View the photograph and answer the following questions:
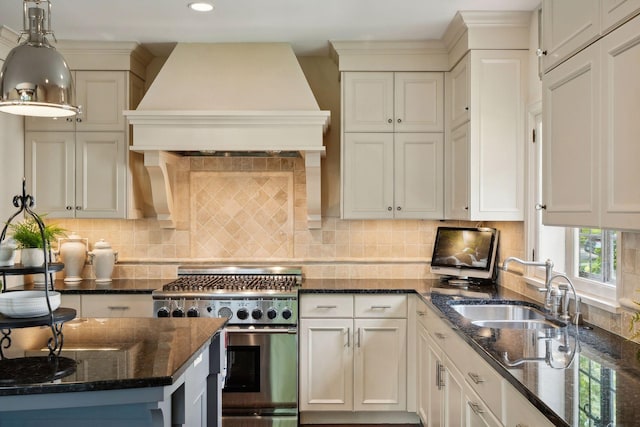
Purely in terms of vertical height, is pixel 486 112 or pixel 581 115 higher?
pixel 486 112

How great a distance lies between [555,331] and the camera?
245 cm

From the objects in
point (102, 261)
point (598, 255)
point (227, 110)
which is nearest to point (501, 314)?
point (598, 255)

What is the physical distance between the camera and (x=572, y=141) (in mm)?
2035

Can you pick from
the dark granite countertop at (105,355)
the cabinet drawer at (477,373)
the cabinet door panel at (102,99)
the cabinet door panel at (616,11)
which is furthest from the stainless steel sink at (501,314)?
the cabinet door panel at (102,99)

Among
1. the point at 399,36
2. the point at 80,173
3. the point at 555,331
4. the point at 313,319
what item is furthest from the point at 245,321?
the point at 399,36

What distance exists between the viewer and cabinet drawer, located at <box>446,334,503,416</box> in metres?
1.96

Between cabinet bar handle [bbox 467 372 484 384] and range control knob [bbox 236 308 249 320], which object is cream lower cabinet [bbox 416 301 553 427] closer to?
cabinet bar handle [bbox 467 372 484 384]

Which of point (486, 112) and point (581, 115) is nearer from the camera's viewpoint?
point (581, 115)

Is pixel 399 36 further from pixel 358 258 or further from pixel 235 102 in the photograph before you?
pixel 358 258

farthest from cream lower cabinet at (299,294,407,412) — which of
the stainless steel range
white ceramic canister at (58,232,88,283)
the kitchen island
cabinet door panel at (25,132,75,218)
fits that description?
cabinet door panel at (25,132,75,218)

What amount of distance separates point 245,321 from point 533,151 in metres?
2.07

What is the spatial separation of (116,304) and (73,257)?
26.4 inches

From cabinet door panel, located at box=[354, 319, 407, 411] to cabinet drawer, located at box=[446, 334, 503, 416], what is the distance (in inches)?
38.7

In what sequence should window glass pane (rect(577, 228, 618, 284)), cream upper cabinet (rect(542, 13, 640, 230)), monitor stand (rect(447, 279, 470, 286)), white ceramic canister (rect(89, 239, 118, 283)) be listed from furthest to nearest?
white ceramic canister (rect(89, 239, 118, 283))
monitor stand (rect(447, 279, 470, 286))
window glass pane (rect(577, 228, 618, 284))
cream upper cabinet (rect(542, 13, 640, 230))
